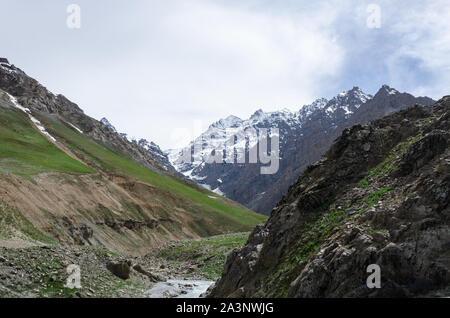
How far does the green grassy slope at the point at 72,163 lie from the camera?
272 feet

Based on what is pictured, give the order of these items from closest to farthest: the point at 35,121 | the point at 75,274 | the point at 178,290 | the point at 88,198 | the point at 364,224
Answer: the point at 364,224 < the point at 75,274 < the point at 178,290 < the point at 88,198 < the point at 35,121

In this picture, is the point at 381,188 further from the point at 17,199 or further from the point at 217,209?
the point at 217,209

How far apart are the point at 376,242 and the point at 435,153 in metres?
7.58

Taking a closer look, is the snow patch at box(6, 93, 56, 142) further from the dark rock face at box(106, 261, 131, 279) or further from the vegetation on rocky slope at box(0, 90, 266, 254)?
the dark rock face at box(106, 261, 131, 279)

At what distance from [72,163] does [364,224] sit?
89338 millimetres

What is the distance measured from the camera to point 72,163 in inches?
3846

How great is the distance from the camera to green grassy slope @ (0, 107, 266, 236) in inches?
3265

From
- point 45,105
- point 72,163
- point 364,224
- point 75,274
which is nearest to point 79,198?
point 72,163

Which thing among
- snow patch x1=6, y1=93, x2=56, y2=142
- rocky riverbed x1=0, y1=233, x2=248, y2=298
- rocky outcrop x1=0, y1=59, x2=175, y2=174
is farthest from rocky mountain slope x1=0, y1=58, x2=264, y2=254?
rocky riverbed x1=0, y1=233, x2=248, y2=298

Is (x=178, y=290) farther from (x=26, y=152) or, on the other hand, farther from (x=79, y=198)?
(x=26, y=152)

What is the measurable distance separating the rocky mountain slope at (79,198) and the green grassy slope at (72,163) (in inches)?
8.1

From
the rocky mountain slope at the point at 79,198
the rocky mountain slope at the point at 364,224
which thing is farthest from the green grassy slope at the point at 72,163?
the rocky mountain slope at the point at 364,224

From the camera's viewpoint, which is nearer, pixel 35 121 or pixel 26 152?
pixel 26 152

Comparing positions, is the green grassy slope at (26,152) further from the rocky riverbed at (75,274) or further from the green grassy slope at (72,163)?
the rocky riverbed at (75,274)
